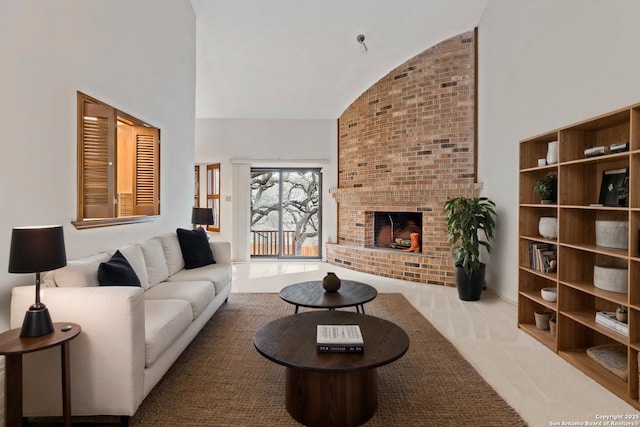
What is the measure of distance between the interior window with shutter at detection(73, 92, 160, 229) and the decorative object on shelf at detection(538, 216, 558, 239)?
3721mm

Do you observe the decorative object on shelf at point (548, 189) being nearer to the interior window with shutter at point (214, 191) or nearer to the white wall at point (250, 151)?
the white wall at point (250, 151)

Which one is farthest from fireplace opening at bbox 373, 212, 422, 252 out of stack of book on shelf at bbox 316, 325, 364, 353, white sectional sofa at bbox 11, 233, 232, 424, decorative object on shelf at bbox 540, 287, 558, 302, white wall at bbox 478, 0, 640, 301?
white sectional sofa at bbox 11, 233, 232, 424

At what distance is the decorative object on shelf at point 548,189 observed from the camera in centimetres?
293

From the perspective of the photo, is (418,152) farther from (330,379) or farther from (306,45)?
(330,379)

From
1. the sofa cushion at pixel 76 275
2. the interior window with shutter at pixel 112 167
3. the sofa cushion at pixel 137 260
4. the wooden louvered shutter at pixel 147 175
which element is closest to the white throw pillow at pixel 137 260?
the sofa cushion at pixel 137 260

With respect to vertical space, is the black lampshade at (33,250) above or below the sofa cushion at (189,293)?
above

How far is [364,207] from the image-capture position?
593 centimetres

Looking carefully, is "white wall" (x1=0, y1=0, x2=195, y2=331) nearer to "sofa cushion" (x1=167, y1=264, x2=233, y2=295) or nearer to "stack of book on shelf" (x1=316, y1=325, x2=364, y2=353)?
"sofa cushion" (x1=167, y1=264, x2=233, y2=295)

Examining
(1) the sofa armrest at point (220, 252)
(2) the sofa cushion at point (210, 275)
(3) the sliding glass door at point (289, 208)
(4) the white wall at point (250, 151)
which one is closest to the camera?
(2) the sofa cushion at point (210, 275)

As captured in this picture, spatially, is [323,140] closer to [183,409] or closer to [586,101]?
[586,101]

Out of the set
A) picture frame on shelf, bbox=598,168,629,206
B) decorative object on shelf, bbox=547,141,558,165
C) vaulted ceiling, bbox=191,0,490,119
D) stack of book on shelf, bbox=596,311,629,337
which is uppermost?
vaulted ceiling, bbox=191,0,490,119

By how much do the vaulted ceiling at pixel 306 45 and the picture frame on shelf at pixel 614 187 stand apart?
3.09 metres

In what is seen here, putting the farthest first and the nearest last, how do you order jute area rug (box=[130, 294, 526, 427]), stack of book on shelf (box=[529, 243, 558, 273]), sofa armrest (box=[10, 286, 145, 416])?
1. stack of book on shelf (box=[529, 243, 558, 273])
2. jute area rug (box=[130, 294, 526, 427])
3. sofa armrest (box=[10, 286, 145, 416])

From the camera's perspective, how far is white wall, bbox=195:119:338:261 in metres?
6.84
